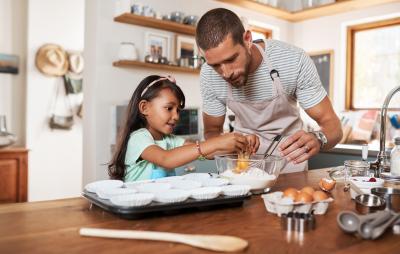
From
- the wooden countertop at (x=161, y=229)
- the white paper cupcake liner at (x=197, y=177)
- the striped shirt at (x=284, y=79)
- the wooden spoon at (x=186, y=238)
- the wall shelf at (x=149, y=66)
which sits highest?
the wall shelf at (x=149, y=66)

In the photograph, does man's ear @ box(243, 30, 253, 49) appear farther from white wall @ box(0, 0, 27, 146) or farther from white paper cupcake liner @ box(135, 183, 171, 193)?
white wall @ box(0, 0, 27, 146)

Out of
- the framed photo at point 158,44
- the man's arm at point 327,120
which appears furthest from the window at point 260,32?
the man's arm at point 327,120

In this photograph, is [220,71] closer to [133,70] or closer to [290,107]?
[290,107]

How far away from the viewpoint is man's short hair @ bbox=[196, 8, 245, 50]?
4.48 ft

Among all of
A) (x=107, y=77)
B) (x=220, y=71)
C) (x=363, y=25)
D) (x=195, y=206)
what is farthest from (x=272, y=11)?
(x=195, y=206)

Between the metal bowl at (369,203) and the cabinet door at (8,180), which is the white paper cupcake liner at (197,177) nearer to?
the metal bowl at (369,203)

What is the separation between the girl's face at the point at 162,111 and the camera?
163cm

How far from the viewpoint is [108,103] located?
296cm

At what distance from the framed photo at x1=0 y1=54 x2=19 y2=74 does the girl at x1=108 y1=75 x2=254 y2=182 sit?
2.89m

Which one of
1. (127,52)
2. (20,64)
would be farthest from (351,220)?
(20,64)

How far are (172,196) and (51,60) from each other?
3707mm

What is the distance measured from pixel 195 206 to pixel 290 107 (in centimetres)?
112

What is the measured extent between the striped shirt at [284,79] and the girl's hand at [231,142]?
491mm

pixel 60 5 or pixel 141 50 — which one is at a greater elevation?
pixel 60 5
